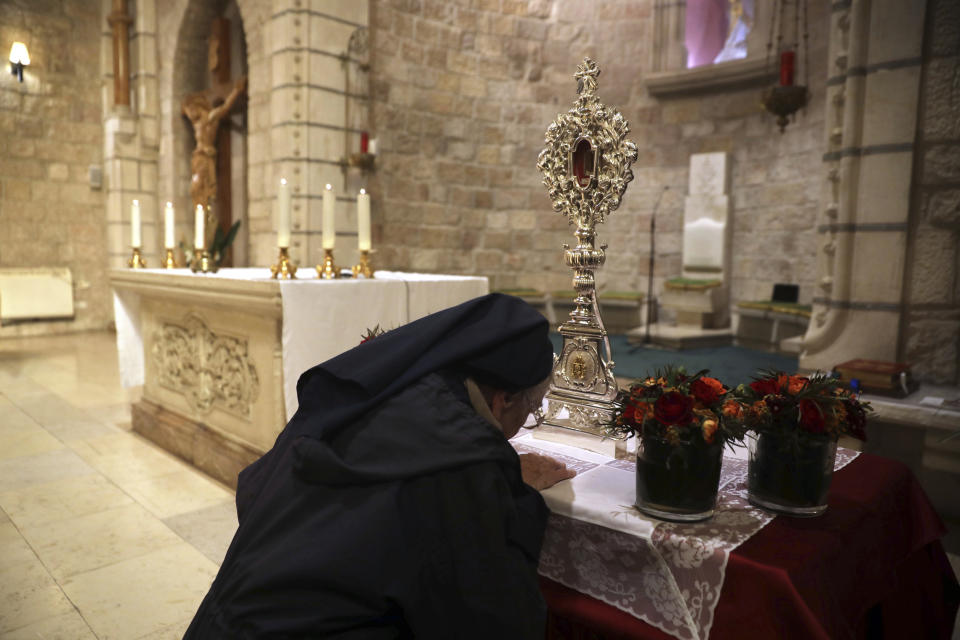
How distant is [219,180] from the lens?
8.08 meters

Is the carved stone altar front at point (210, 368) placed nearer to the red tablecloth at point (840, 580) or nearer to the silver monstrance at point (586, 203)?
the silver monstrance at point (586, 203)

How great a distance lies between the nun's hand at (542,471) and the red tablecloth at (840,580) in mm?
223

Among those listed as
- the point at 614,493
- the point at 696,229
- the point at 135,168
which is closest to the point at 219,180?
the point at 135,168

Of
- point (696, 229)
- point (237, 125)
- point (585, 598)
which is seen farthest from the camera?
point (696, 229)

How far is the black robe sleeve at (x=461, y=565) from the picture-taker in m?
1.07

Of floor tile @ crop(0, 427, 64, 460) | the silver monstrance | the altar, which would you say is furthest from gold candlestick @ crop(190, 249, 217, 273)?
the silver monstrance

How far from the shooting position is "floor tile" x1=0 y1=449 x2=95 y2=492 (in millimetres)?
3658

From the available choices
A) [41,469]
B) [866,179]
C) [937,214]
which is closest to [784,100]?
[866,179]

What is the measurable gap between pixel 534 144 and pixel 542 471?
7.85 metres

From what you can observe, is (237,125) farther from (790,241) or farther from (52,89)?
(790,241)

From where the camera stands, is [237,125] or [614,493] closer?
[614,493]

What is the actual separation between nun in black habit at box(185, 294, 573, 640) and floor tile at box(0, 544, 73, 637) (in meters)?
1.60

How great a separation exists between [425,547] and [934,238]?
3.35 meters

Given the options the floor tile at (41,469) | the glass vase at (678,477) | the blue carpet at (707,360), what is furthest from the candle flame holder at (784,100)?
the floor tile at (41,469)
